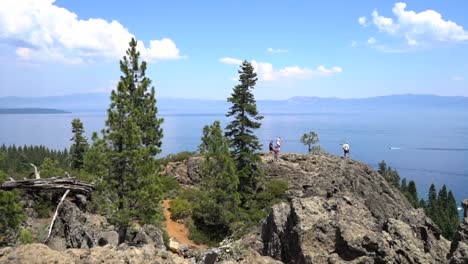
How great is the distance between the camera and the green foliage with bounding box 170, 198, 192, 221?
32.0m

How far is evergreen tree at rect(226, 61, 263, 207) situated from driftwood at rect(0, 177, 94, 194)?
15436mm

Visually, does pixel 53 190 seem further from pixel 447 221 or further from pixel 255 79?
pixel 447 221

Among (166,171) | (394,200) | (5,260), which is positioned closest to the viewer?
(5,260)

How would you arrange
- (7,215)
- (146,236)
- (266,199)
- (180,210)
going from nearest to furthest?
(7,215) < (146,236) < (180,210) < (266,199)

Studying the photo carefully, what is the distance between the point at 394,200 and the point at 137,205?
1119 inches

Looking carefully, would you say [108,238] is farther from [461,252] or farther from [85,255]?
[461,252]

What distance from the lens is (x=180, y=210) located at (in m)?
32.0

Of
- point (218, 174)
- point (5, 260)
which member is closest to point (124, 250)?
point (5, 260)

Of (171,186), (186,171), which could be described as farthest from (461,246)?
(186,171)

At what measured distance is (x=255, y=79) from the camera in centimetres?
3503

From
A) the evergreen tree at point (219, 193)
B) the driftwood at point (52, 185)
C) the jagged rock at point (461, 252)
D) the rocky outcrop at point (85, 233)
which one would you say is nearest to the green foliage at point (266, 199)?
the evergreen tree at point (219, 193)

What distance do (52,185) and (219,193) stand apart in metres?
11.8

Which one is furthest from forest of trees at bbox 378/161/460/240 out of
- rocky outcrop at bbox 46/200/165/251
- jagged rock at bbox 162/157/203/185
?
rocky outcrop at bbox 46/200/165/251

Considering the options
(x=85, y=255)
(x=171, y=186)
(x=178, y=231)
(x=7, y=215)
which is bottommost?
(x=178, y=231)
